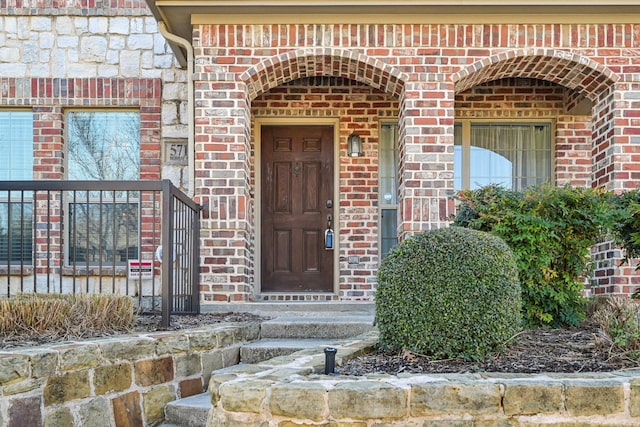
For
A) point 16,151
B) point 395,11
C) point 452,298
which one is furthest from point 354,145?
point 452,298

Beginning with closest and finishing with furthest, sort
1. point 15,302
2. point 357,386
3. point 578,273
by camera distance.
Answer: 1. point 357,386
2. point 15,302
3. point 578,273

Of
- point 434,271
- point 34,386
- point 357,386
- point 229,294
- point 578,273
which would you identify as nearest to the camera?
point 357,386

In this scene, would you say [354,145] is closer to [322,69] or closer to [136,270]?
[322,69]

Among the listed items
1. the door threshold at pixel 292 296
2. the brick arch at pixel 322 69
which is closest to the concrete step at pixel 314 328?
the door threshold at pixel 292 296

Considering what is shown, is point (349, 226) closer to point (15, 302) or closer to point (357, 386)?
point (15, 302)

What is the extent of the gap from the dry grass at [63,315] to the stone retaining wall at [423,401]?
1383 millimetres

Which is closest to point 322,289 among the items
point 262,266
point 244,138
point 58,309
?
point 262,266

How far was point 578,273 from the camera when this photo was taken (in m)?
4.46

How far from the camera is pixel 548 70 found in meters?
6.21

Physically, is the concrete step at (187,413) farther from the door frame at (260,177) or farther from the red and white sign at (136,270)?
the door frame at (260,177)

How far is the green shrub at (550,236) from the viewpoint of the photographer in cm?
429

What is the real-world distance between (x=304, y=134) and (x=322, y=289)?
183 centimetres

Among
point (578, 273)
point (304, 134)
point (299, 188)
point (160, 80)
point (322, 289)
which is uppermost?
point (160, 80)

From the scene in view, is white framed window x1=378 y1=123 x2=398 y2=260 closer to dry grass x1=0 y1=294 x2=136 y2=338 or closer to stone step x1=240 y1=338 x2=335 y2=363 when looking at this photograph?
stone step x1=240 y1=338 x2=335 y2=363
